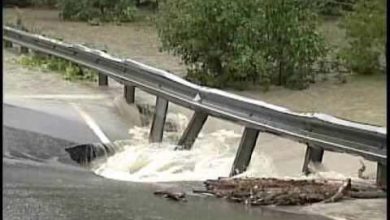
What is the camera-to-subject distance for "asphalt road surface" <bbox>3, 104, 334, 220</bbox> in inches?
282

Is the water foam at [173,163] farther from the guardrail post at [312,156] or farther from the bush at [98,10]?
the bush at [98,10]

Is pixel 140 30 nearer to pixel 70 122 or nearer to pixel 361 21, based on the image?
pixel 361 21

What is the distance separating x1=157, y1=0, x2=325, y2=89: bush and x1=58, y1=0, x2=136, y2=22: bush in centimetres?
1731

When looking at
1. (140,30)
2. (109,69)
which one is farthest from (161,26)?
(140,30)

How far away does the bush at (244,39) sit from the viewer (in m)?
17.2

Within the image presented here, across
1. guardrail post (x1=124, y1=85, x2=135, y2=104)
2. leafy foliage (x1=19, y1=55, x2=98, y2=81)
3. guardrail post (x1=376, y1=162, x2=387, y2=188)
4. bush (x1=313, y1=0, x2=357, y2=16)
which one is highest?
guardrail post (x1=376, y1=162, x2=387, y2=188)

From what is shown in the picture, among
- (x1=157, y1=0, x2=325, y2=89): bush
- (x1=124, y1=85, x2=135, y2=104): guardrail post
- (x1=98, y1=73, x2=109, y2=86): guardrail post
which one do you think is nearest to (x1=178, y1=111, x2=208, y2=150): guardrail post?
(x1=124, y1=85, x2=135, y2=104): guardrail post

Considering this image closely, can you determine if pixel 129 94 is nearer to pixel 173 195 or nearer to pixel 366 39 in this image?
pixel 173 195

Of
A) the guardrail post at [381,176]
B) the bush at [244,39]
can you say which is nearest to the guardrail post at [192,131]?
the guardrail post at [381,176]

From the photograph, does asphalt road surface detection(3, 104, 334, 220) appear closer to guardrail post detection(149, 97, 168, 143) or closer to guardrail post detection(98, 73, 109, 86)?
guardrail post detection(149, 97, 168, 143)

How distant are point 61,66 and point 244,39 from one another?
12.9 ft

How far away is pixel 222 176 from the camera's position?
9266 millimetres

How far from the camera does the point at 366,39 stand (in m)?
19.3

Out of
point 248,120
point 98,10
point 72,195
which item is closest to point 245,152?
point 248,120
